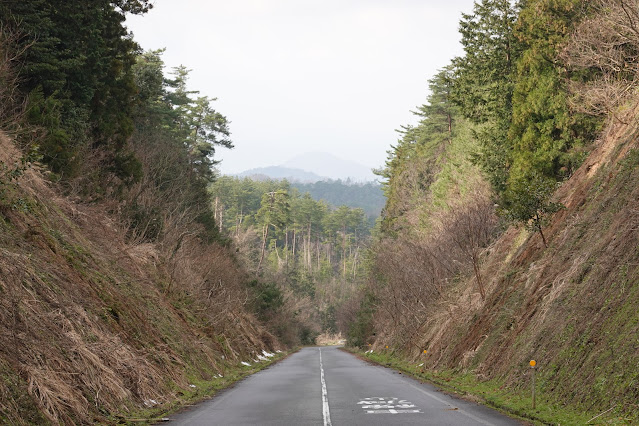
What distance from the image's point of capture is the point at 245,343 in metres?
39.2

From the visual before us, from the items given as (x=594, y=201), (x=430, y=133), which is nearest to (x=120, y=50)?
(x=594, y=201)

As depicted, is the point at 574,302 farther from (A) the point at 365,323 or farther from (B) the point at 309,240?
(B) the point at 309,240

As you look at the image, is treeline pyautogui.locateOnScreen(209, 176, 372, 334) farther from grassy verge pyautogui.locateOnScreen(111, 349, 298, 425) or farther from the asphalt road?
the asphalt road

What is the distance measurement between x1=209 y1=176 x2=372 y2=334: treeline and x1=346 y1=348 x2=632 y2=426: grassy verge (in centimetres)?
8459

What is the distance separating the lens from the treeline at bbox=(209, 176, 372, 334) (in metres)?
118

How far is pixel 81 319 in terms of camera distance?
13680mm

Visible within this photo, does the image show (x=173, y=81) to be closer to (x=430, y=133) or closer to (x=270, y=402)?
(x=430, y=133)

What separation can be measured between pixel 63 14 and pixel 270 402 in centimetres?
1646

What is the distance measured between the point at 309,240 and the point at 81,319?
13704 centimetres

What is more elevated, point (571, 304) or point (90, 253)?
point (90, 253)

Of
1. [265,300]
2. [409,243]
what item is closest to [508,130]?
[409,243]

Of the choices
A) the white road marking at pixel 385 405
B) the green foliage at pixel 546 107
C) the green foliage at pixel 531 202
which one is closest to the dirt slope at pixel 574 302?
the green foliage at pixel 531 202

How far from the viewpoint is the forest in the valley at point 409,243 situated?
12.2 metres

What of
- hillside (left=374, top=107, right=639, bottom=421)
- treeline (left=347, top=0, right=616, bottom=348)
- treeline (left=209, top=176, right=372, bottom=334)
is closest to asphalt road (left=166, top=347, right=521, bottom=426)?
hillside (left=374, top=107, right=639, bottom=421)
